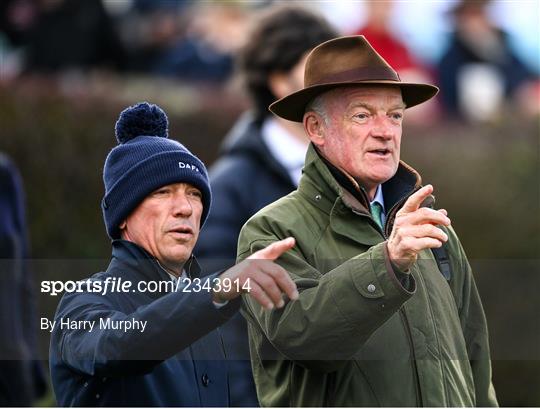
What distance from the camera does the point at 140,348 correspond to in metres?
3.85

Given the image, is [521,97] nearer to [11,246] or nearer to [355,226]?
[11,246]

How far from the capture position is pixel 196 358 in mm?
4133

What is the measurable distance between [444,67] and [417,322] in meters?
4.74

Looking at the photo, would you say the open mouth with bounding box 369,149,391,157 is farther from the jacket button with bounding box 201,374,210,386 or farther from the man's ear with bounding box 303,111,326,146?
A: the jacket button with bounding box 201,374,210,386

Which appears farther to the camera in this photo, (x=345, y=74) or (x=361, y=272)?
(x=345, y=74)

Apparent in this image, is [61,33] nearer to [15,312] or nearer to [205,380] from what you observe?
[15,312]

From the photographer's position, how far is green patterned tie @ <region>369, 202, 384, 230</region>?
4406mm

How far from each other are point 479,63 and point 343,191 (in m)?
4.86

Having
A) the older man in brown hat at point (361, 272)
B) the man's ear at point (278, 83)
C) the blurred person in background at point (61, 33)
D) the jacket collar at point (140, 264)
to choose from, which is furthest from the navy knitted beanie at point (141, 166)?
the blurred person in background at point (61, 33)

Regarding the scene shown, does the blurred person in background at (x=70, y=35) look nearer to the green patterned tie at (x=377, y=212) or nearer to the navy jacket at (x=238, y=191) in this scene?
the navy jacket at (x=238, y=191)

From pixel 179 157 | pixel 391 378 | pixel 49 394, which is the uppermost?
pixel 179 157

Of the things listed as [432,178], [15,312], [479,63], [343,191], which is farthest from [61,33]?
[343,191]

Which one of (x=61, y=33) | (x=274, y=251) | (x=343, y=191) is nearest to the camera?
(x=274, y=251)

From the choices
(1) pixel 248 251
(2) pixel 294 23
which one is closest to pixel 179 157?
(1) pixel 248 251
